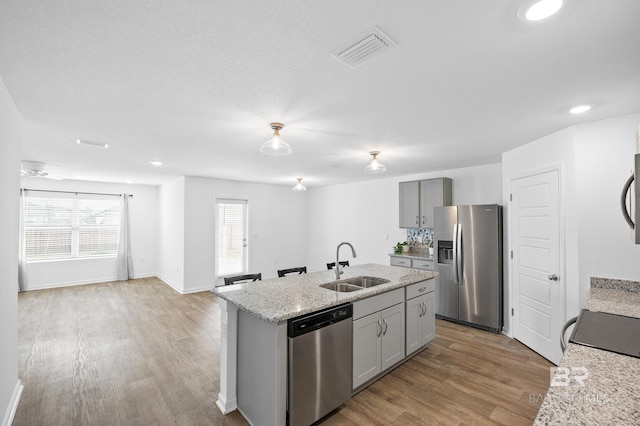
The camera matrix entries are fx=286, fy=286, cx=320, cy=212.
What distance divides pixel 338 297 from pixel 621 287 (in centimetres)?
246

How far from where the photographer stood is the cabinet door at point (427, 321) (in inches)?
129

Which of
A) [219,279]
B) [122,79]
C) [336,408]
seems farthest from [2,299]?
[219,279]

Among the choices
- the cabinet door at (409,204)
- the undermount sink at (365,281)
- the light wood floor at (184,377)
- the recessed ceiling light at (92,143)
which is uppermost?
the recessed ceiling light at (92,143)

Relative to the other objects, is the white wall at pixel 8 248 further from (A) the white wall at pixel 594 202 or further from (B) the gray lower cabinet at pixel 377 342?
(A) the white wall at pixel 594 202

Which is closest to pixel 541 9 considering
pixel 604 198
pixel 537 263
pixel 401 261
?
pixel 604 198

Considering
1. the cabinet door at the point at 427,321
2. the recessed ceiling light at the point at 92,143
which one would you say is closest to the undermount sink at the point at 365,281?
the cabinet door at the point at 427,321

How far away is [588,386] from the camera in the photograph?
3.35 ft

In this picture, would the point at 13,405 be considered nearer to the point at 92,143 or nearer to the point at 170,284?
the point at 92,143

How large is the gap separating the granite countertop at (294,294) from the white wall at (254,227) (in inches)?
146

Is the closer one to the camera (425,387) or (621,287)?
(621,287)

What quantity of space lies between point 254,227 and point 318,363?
522cm

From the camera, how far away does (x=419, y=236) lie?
5578 millimetres

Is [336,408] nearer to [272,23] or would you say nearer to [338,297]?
[338,297]
